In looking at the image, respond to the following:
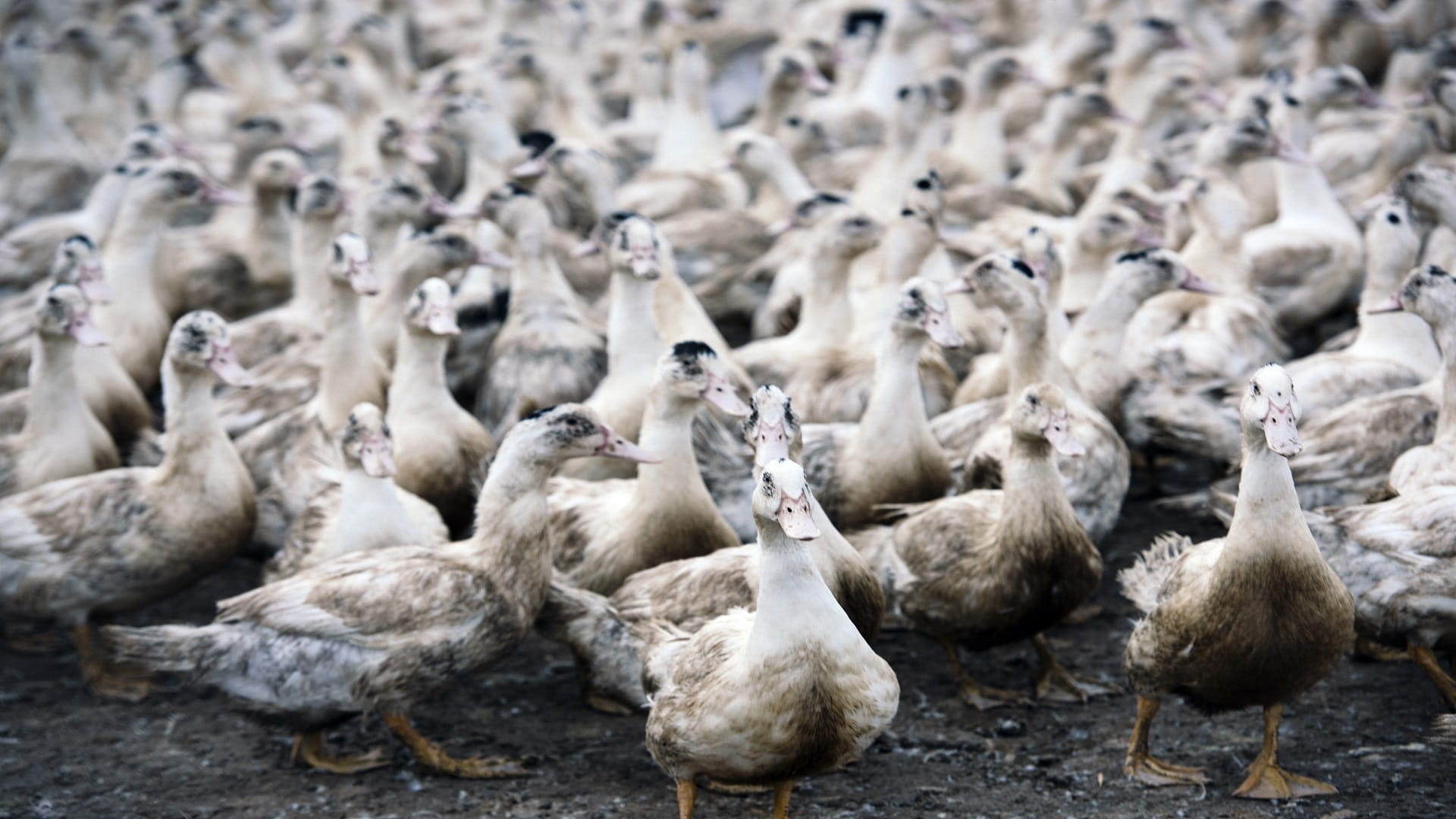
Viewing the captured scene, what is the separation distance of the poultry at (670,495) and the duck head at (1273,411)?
6.91ft

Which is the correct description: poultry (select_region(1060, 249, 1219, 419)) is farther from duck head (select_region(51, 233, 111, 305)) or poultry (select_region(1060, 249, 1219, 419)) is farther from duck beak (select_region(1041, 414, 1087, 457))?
duck head (select_region(51, 233, 111, 305))

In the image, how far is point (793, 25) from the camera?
1716cm

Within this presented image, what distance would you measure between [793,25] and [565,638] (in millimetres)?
11739

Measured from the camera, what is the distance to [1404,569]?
6039 mm

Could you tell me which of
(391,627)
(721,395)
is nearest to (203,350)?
(391,627)

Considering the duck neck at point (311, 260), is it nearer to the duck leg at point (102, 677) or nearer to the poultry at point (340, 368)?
the poultry at point (340, 368)

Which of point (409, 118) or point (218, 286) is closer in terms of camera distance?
point (218, 286)

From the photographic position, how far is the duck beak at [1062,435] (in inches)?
246

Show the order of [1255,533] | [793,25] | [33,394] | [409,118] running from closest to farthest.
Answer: [1255,533] → [33,394] → [409,118] → [793,25]

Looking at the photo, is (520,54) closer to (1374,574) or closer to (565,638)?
(565,638)

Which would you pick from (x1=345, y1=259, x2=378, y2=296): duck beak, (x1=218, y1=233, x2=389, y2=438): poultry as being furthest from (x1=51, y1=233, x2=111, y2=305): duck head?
(x1=345, y1=259, x2=378, y2=296): duck beak

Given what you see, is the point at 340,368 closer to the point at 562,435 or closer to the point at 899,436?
the point at 562,435

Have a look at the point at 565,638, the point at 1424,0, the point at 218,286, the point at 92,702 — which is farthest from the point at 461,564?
the point at 1424,0

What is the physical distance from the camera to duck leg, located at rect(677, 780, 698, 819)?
5.50m
